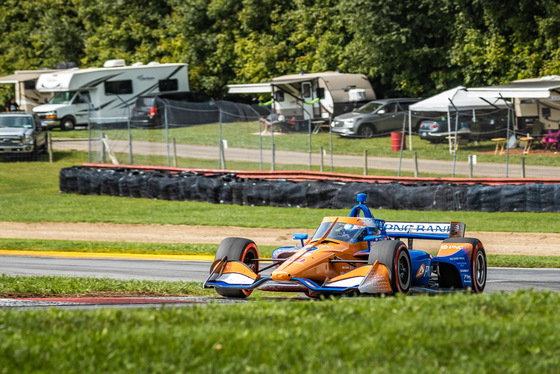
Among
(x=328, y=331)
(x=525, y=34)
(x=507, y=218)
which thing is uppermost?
(x=525, y=34)

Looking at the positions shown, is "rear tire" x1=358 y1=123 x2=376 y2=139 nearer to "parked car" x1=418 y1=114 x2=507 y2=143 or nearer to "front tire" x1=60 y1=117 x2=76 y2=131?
"parked car" x1=418 y1=114 x2=507 y2=143

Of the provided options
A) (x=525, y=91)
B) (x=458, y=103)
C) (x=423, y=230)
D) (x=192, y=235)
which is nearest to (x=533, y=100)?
(x=525, y=91)

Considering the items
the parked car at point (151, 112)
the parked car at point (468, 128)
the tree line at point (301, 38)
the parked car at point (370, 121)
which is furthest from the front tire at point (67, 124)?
the parked car at point (468, 128)

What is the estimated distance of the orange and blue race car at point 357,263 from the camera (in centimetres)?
1052

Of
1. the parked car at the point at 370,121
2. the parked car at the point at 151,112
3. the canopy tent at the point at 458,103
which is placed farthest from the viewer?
the parked car at the point at 151,112

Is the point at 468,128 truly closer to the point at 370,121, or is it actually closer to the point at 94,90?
the point at 370,121

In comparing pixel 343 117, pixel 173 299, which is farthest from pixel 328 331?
Answer: pixel 343 117

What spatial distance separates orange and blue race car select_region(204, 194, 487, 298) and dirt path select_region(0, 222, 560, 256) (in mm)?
4312

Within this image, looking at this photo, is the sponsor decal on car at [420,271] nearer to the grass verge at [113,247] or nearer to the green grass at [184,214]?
the grass verge at [113,247]

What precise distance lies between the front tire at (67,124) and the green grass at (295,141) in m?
12.0

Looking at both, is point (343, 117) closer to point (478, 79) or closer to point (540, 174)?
point (478, 79)

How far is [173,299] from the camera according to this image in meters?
11.2

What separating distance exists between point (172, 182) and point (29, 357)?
20.2 m

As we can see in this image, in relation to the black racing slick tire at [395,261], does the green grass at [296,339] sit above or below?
above
